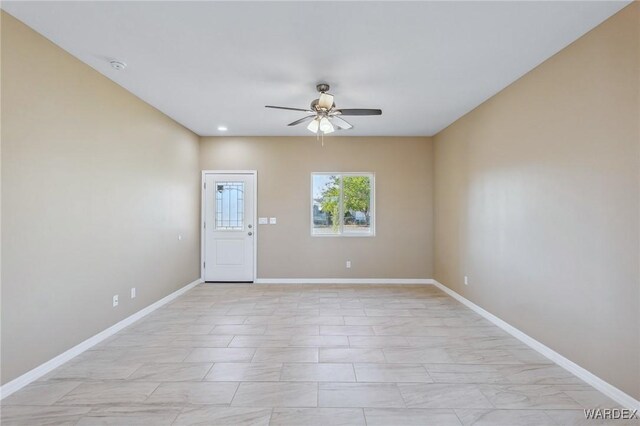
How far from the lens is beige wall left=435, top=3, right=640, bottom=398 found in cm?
208

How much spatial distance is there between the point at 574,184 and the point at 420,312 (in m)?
2.30

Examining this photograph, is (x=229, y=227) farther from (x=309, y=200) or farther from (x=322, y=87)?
(x=322, y=87)

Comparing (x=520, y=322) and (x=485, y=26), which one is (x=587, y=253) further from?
(x=485, y=26)

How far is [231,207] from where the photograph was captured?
5672mm

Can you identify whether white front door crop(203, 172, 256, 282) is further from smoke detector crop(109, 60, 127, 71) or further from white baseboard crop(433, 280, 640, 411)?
white baseboard crop(433, 280, 640, 411)

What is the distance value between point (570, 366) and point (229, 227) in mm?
5002

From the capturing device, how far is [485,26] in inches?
91.4

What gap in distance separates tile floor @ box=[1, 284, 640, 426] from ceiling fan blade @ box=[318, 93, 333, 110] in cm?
246

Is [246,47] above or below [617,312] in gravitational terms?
above

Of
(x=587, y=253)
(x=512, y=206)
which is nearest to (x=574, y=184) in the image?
(x=587, y=253)

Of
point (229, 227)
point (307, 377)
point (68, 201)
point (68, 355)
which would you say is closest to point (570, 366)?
point (307, 377)

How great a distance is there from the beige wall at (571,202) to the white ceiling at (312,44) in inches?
11.1

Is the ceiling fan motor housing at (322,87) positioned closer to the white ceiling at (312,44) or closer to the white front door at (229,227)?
the white ceiling at (312,44)

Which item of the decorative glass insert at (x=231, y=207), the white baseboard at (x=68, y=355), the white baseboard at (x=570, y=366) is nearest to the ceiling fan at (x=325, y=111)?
the decorative glass insert at (x=231, y=207)
